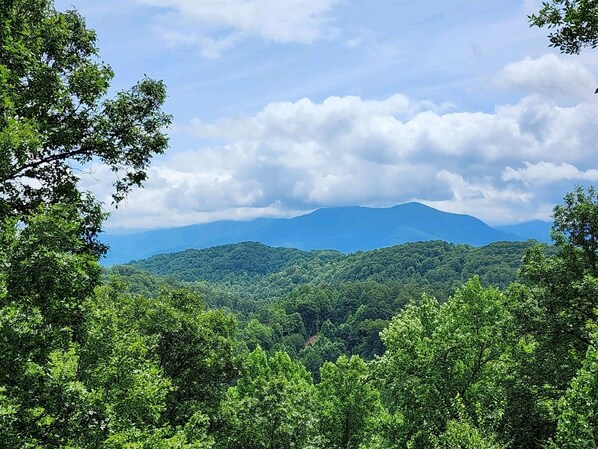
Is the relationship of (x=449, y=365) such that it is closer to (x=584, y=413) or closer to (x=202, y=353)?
(x=584, y=413)

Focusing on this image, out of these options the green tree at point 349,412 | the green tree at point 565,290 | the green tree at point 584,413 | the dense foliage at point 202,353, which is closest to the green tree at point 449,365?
the dense foliage at point 202,353

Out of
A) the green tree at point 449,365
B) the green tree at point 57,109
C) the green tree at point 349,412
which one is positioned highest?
the green tree at point 57,109

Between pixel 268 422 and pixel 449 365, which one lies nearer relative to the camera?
pixel 449 365

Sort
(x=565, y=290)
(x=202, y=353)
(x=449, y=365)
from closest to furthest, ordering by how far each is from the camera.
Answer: (x=565, y=290)
(x=449, y=365)
(x=202, y=353)

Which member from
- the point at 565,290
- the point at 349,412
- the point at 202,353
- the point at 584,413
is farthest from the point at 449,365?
the point at 349,412

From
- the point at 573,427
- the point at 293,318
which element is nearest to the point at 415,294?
the point at 293,318

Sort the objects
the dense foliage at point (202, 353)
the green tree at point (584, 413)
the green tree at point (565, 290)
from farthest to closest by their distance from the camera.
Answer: the green tree at point (565, 290), the green tree at point (584, 413), the dense foliage at point (202, 353)

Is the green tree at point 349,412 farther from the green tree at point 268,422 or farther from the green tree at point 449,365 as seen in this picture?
the green tree at point 449,365

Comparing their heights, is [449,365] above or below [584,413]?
below

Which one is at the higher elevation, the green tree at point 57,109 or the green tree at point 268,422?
the green tree at point 57,109

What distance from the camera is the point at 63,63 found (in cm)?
1275

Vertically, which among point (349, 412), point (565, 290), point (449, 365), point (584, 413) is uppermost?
point (565, 290)

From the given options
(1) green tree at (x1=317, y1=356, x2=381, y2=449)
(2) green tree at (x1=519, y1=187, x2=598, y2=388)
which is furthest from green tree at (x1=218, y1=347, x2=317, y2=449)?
(2) green tree at (x1=519, y1=187, x2=598, y2=388)

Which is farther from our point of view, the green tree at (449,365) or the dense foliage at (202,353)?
the green tree at (449,365)
